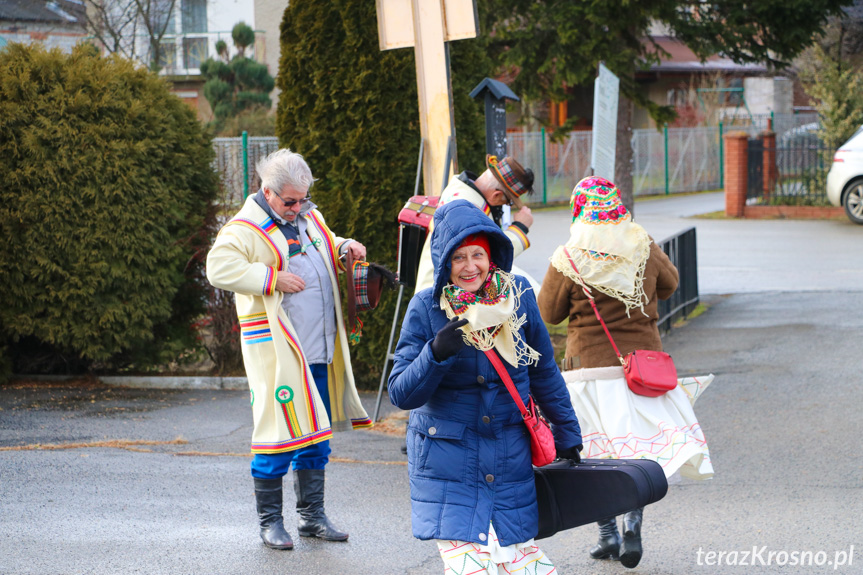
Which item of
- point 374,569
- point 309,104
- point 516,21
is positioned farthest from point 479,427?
point 516,21

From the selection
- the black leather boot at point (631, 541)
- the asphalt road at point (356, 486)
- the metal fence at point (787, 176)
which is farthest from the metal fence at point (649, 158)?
the black leather boot at point (631, 541)

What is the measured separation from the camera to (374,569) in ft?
15.2

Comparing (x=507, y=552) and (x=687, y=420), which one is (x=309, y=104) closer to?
(x=687, y=420)

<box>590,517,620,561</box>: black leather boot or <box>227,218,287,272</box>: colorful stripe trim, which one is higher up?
<box>227,218,287,272</box>: colorful stripe trim

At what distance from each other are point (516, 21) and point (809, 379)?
5699 mm

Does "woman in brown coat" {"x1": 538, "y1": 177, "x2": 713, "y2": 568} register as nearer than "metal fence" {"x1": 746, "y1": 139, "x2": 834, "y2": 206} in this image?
Yes

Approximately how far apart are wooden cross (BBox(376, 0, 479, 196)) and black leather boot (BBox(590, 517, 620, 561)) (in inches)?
118

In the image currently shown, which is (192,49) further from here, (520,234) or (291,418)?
(291,418)

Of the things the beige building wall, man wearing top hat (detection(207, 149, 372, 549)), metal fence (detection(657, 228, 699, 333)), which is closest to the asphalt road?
man wearing top hat (detection(207, 149, 372, 549))

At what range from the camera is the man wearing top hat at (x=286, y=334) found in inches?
189

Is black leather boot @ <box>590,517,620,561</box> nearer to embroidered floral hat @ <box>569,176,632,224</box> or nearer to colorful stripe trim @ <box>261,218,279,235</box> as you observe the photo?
embroidered floral hat @ <box>569,176,632,224</box>

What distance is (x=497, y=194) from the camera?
5.69 m

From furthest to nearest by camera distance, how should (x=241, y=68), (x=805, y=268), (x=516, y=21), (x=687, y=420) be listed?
(x=241, y=68)
(x=805, y=268)
(x=516, y=21)
(x=687, y=420)

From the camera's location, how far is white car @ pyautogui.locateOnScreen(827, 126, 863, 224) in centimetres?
1864
